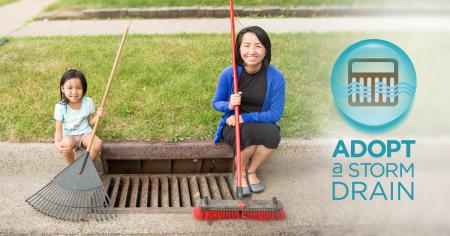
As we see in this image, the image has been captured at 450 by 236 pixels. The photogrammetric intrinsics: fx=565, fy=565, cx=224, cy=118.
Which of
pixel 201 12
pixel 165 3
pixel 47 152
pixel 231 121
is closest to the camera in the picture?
pixel 231 121

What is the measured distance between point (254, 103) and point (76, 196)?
1335 mm

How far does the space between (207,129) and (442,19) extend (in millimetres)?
5304

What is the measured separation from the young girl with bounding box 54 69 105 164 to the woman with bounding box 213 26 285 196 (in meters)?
0.88

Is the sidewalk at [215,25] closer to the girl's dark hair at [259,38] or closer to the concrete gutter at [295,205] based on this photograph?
the concrete gutter at [295,205]

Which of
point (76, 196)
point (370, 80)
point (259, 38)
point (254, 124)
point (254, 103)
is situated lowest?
point (76, 196)

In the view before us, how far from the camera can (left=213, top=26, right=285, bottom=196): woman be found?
3.78 metres

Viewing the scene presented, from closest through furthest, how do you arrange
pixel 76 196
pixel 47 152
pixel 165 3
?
pixel 76 196 → pixel 47 152 → pixel 165 3

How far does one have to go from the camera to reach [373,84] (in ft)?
13.8

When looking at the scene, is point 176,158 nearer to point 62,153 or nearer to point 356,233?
point 62,153

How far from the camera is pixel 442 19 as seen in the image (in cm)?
825

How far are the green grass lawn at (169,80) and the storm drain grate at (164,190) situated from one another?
12.0 inches

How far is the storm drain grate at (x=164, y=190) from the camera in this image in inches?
149

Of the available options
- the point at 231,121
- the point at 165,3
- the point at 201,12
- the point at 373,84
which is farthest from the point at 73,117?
the point at 165,3

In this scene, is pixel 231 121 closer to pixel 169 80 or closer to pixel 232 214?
pixel 232 214
